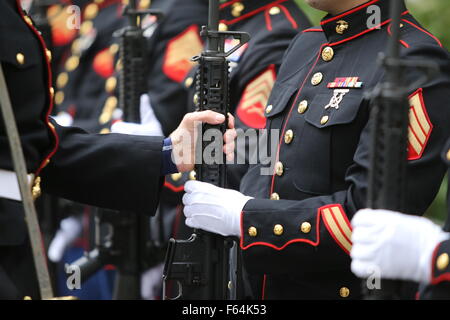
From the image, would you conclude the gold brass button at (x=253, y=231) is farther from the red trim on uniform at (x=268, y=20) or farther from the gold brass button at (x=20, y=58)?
the red trim on uniform at (x=268, y=20)

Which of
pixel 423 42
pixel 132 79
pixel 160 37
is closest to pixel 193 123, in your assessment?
pixel 423 42

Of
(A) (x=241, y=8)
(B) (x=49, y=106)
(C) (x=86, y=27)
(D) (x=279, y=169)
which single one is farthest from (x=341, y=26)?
(C) (x=86, y=27)

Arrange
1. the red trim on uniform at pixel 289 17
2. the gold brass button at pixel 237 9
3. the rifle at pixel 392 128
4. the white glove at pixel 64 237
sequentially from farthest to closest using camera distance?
the white glove at pixel 64 237 → the gold brass button at pixel 237 9 → the red trim on uniform at pixel 289 17 → the rifle at pixel 392 128

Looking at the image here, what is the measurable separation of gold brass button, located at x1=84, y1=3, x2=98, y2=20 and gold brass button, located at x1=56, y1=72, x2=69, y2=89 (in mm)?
463

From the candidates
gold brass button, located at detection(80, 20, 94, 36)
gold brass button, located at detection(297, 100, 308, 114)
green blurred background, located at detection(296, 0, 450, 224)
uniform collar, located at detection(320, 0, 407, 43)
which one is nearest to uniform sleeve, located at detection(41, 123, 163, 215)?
gold brass button, located at detection(297, 100, 308, 114)

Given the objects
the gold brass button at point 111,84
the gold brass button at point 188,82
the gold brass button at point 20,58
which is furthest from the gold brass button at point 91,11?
the gold brass button at point 20,58

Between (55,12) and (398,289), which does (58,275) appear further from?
(398,289)

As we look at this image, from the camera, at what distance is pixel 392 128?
8.47ft

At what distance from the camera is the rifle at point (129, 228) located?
5.11m

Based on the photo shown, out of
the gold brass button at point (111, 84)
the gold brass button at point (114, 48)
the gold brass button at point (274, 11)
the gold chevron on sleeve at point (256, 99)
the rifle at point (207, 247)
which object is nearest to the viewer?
the rifle at point (207, 247)

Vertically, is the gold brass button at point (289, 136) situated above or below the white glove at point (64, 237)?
above

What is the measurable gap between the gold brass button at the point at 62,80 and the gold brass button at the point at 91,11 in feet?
1.52

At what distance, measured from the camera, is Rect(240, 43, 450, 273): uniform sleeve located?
10.5 feet

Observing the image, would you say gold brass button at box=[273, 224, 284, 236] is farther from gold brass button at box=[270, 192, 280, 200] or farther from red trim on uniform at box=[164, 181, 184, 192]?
red trim on uniform at box=[164, 181, 184, 192]
